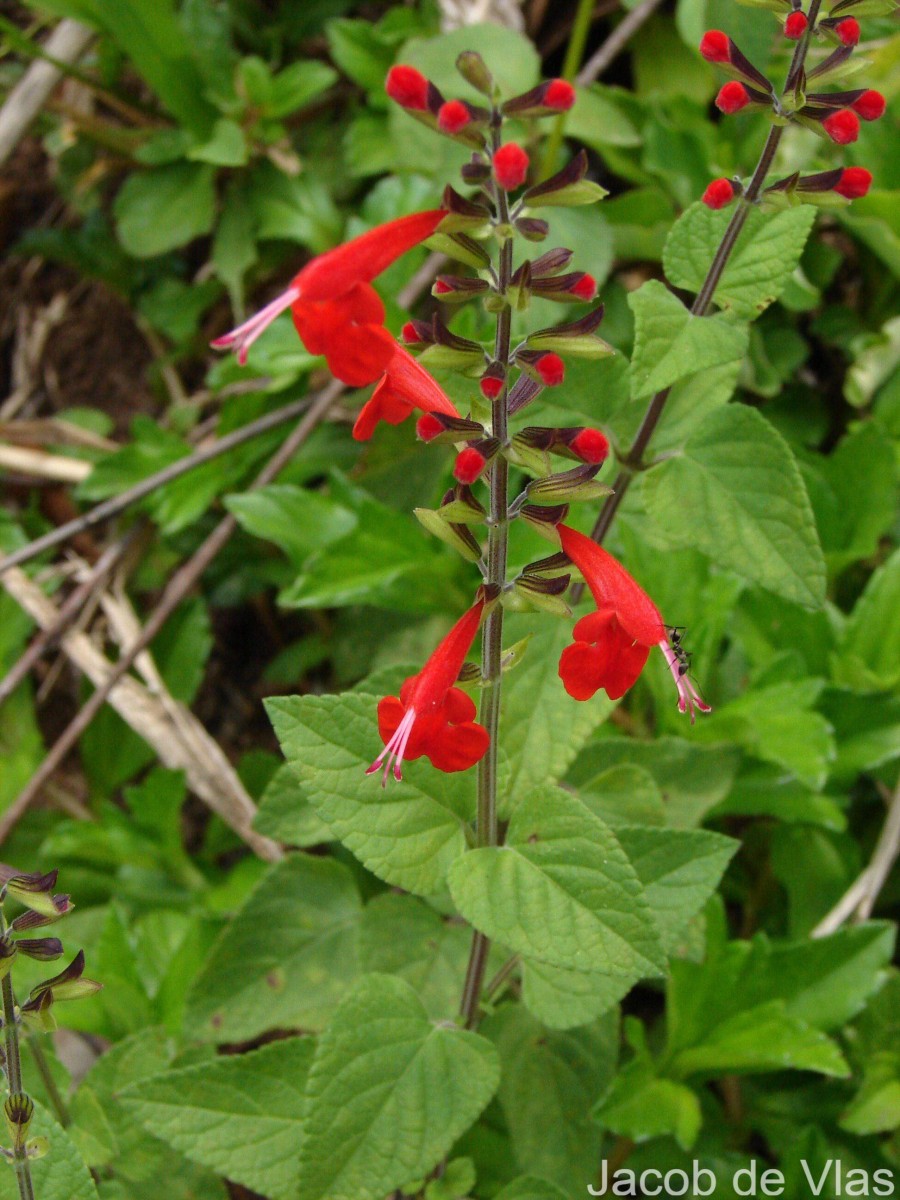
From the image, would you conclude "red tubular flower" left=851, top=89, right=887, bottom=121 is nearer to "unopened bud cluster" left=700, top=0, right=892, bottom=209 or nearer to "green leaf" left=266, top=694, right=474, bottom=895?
"unopened bud cluster" left=700, top=0, right=892, bottom=209

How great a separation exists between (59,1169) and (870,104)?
1.39 meters

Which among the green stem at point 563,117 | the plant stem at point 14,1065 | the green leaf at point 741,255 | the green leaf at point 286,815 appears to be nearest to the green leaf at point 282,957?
the green leaf at point 286,815

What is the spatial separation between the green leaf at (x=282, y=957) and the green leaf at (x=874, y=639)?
96 centimetres

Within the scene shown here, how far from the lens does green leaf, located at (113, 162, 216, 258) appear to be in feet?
9.07

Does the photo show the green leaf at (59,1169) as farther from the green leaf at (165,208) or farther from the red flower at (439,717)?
the green leaf at (165,208)

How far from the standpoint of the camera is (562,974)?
4.66 feet

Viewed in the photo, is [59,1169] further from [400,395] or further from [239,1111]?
[400,395]

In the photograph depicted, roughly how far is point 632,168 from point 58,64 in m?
1.34

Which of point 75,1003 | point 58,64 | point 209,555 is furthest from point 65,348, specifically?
point 75,1003

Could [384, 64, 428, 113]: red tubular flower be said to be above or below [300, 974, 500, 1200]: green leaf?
above

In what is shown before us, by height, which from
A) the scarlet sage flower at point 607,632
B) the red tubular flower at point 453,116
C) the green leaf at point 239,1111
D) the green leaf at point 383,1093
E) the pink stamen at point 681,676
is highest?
the red tubular flower at point 453,116

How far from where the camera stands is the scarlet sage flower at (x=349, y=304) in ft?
3.24

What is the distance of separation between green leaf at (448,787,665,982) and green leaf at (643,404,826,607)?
0.36 metres

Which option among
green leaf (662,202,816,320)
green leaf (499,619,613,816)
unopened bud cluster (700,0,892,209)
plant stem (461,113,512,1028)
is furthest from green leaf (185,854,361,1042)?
unopened bud cluster (700,0,892,209)
